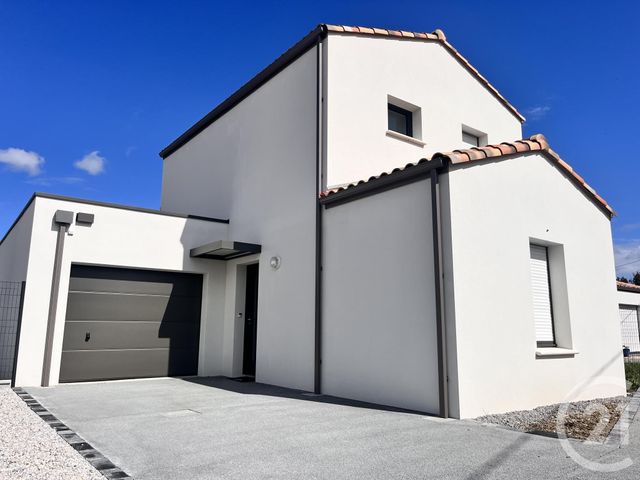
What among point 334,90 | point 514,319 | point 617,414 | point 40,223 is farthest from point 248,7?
point 617,414

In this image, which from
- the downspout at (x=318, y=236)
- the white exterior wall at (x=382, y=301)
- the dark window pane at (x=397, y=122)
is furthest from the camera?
the dark window pane at (x=397, y=122)

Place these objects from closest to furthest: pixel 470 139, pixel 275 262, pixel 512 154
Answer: pixel 512 154
pixel 275 262
pixel 470 139

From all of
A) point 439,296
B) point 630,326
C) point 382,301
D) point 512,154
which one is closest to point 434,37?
point 512,154

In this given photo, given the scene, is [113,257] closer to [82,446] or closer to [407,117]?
[82,446]

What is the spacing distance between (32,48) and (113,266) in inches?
241

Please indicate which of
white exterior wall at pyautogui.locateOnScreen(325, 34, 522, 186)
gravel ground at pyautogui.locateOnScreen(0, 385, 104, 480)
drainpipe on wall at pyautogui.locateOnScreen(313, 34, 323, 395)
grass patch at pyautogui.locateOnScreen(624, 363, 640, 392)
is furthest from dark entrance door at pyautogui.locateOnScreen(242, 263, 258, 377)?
grass patch at pyautogui.locateOnScreen(624, 363, 640, 392)

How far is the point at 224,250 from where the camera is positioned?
9.78m

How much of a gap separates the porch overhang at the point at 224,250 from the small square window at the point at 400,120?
406 centimetres

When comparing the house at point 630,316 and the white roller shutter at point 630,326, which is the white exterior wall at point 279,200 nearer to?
the house at point 630,316

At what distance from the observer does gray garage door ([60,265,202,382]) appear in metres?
9.15

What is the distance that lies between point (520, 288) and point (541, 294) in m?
1.22

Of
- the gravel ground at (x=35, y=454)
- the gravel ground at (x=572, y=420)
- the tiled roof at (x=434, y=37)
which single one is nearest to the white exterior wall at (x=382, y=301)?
the gravel ground at (x=572, y=420)

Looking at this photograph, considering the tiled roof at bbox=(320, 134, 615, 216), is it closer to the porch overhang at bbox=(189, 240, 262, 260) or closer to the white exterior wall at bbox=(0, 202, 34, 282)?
the porch overhang at bbox=(189, 240, 262, 260)

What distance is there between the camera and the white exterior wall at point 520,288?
5965 millimetres
